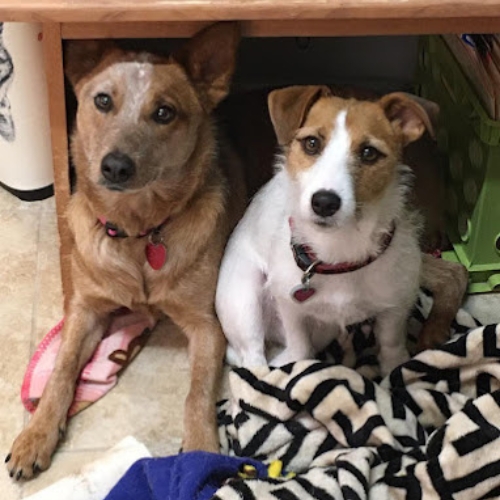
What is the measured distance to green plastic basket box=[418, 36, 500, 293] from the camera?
2.20 meters

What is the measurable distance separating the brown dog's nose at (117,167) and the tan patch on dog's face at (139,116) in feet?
0.03

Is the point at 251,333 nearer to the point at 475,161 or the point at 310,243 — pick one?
the point at 310,243

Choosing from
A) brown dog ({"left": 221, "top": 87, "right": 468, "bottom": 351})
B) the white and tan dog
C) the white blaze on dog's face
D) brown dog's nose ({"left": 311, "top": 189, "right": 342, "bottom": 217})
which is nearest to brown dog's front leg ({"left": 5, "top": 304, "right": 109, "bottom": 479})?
the white and tan dog

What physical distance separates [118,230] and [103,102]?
0.31m

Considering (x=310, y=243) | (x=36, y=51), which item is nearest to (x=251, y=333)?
(x=310, y=243)

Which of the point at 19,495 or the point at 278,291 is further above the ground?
the point at 278,291

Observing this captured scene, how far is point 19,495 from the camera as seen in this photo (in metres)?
1.88

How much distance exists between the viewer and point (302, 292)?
1950 millimetres

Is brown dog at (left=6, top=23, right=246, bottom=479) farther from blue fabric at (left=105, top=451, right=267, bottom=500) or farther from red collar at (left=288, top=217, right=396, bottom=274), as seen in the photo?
red collar at (left=288, top=217, right=396, bottom=274)

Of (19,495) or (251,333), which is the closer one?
(19,495)

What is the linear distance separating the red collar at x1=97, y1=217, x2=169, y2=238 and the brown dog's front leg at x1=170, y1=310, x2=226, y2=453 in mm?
224

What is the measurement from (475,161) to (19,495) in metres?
1.37

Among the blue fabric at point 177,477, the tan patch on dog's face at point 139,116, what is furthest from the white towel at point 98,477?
the tan patch on dog's face at point 139,116

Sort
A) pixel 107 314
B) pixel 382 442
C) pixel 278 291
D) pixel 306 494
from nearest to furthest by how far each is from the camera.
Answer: pixel 306 494 → pixel 382 442 → pixel 278 291 → pixel 107 314
